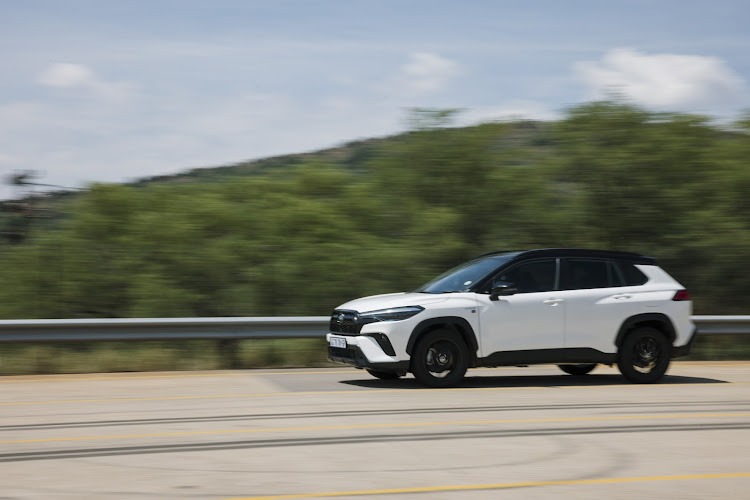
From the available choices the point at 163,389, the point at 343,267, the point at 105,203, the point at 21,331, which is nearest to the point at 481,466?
the point at 163,389

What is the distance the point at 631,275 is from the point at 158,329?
6.72m

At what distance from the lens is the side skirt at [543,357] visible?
11.5 metres

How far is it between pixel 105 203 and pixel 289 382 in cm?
738

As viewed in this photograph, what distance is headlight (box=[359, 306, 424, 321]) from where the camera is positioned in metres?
11.2

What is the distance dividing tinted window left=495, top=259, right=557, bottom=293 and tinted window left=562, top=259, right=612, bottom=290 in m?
0.21

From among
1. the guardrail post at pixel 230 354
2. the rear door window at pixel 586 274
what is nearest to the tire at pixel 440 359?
the rear door window at pixel 586 274

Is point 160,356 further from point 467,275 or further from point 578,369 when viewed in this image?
point 578,369

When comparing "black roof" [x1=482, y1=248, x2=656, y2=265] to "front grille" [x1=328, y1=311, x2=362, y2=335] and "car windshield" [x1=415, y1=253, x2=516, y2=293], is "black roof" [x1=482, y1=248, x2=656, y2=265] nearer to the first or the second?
"car windshield" [x1=415, y1=253, x2=516, y2=293]

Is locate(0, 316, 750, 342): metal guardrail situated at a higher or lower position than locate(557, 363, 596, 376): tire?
higher

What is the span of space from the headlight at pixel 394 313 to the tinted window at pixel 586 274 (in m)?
2.01

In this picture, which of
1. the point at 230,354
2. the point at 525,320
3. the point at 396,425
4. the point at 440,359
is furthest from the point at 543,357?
the point at 230,354

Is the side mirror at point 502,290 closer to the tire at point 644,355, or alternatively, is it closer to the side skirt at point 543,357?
the side skirt at point 543,357

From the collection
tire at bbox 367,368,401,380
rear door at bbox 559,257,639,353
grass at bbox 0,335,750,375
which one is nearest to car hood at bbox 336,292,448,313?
tire at bbox 367,368,401,380

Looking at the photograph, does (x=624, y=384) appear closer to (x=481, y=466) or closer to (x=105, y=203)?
(x=481, y=466)
